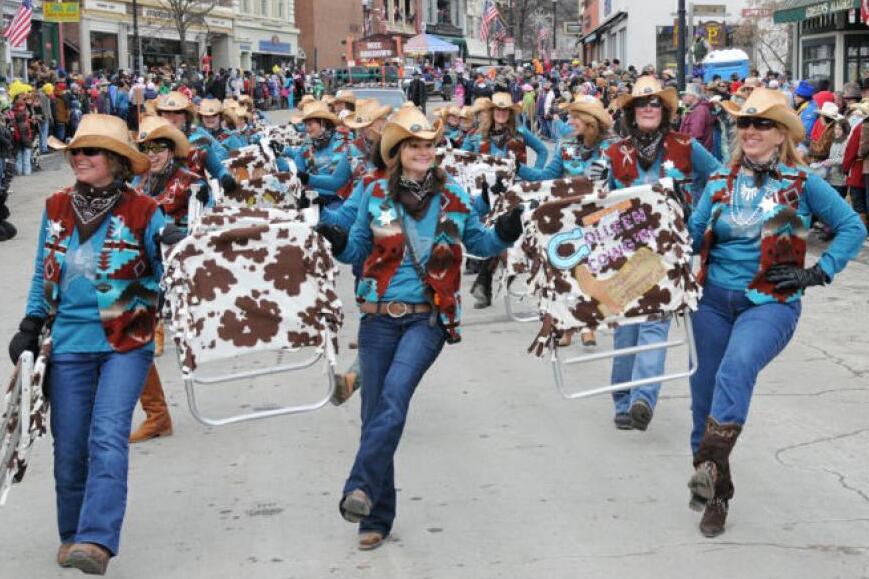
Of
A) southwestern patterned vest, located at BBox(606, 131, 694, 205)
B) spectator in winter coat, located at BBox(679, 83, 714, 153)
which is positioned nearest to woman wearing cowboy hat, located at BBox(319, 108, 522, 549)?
southwestern patterned vest, located at BBox(606, 131, 694, 205)

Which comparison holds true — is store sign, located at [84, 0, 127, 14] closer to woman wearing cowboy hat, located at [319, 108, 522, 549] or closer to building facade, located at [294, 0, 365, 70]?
building facade, located at [294, 0, 365, 70]

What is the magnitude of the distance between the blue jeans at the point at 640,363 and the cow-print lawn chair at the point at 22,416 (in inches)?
134

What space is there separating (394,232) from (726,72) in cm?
2489

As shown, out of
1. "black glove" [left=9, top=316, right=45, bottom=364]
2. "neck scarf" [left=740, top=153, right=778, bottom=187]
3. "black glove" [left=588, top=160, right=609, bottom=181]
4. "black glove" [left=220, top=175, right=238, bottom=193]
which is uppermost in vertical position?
"neck scarf" [left=740, top=153, right=778, bottom=187]

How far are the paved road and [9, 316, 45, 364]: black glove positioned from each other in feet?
2.99

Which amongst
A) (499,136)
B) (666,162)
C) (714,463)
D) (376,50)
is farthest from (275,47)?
(714,463)

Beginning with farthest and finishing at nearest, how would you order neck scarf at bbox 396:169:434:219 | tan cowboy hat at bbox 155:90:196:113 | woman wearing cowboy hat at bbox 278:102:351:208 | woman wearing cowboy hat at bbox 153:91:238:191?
woman wearing cowboy hat at bbox 278:102:351:208, tan cowboy hat at bbox 155:90:196:113, woman wearing cowboy hat at bbox 153:91:238:191, neck scarf at bbox 396:169:434:219

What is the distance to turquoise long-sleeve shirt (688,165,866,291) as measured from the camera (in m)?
5.76

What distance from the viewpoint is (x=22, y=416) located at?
527 centimetres

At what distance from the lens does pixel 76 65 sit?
178 feet

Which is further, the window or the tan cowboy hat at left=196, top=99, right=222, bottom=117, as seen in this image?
the window

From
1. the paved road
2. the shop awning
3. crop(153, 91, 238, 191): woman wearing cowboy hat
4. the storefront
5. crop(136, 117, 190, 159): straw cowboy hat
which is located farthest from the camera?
the storefront

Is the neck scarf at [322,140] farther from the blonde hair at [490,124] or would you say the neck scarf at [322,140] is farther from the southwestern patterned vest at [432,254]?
the southwestern patterned vest at [432,254]

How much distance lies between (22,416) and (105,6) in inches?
2191
